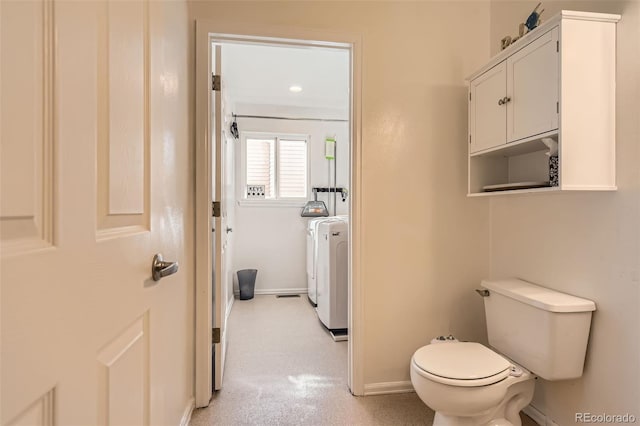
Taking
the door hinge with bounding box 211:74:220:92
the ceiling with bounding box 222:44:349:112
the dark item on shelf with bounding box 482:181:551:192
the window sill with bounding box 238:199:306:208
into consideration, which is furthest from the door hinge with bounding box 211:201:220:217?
the window sill with bounding box 238:199:306:208

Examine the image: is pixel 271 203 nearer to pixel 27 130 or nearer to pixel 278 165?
pixel 278 165

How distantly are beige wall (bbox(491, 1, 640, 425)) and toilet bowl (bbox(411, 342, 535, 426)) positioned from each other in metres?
0.22

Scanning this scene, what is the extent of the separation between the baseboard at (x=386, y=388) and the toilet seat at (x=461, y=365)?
19.3 inches

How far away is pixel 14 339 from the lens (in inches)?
14.9

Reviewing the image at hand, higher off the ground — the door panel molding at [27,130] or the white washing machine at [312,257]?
the door panel molding at [27,130]

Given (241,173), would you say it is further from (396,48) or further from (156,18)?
(156,18)

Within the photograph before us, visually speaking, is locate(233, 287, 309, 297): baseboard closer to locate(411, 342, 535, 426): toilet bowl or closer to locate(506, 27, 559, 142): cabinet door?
locate(411, 342, 535, 426): toilet bowl

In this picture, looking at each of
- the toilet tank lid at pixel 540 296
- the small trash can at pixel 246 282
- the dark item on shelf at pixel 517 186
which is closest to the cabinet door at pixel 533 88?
the dark item on shelf at pixel 517 186

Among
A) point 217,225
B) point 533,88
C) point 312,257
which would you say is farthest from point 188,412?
point 533,88

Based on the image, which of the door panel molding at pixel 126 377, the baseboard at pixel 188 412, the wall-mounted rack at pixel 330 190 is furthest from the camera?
the wall-mounted rack at pixel 330 190

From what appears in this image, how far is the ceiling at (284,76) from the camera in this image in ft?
8.82

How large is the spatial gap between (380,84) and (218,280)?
149cm

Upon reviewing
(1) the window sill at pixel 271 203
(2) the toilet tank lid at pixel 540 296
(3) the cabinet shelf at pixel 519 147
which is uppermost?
(3) the cabinet shelf at pixel 519 147

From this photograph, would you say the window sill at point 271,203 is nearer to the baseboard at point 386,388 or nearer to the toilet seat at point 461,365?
the baseboard at point 386,388
